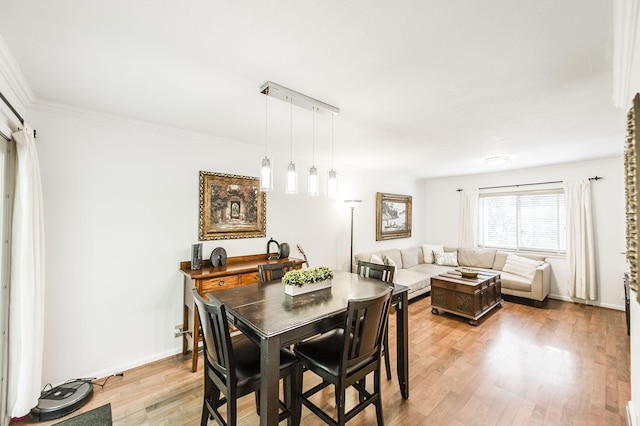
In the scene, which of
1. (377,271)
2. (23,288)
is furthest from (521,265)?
(23,288)

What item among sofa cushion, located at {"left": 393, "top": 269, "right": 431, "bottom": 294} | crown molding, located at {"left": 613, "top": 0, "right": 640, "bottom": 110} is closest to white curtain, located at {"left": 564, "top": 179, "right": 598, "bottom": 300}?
sofa cushion, located at {"left": 393, "top": 269, "right": 431, "bottom": 294}

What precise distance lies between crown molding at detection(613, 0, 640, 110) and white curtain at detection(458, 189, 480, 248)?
431 centimetres

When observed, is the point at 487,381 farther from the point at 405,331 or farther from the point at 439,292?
the point at 439,292

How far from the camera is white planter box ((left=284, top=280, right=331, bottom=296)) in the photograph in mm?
2029

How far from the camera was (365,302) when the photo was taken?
1.55 metres

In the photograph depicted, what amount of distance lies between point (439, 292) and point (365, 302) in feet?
9.96

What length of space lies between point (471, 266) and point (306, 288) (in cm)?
478

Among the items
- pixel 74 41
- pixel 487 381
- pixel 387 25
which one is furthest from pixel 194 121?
pixel 487 381

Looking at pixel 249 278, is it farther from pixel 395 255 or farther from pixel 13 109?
pixel 395 255

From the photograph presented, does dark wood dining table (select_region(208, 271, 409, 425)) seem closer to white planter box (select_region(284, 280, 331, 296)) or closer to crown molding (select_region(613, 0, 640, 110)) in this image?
white planter box (select_region(284, 280, 331, 296))

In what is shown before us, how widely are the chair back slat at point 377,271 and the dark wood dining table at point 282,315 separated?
0.91ft

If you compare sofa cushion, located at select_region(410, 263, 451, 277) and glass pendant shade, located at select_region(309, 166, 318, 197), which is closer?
glass pendant shade, located at select_region(309, 166, 318, 197)

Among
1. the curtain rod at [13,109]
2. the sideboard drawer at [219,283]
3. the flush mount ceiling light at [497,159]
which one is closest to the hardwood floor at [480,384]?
the sideboard drawer at [219,283]

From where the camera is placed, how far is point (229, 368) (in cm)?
145
